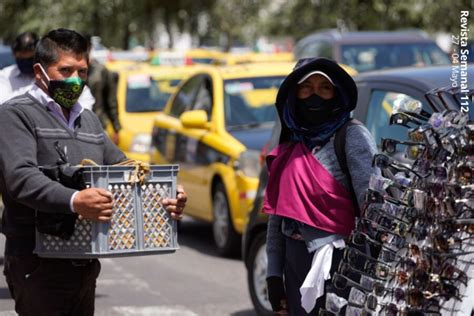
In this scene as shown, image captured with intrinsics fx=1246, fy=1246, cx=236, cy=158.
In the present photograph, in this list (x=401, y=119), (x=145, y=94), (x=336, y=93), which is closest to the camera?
(x=401, y=119)

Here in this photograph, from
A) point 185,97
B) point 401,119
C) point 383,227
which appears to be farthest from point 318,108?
point 185,97

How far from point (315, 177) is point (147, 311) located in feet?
13.7

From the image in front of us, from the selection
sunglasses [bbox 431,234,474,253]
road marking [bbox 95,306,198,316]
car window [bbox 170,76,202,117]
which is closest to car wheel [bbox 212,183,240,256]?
car window [bbox 170,76,202,117]

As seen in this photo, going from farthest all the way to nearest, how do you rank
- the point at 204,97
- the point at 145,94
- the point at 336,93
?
the point at 145,94 < the point at 204,97 < the point at 336,93

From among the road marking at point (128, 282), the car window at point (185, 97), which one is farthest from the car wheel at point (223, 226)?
the car window at point (185, 97)

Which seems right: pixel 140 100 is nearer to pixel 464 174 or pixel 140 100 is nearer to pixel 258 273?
pixel 258 273

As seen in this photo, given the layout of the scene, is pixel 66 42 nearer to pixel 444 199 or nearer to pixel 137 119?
pixel 444 199

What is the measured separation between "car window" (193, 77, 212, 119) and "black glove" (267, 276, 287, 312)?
7.15 meters

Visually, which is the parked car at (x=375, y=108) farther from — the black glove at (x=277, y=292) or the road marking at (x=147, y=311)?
the black glove at (x=277, y=292)

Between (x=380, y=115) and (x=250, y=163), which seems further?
(x=250, y=163)

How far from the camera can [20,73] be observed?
375 inches

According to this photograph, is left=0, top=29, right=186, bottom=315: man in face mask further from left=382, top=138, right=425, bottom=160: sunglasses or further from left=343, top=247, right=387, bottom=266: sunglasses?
left=382, top=138, right=425, bottom=160: sunglasses

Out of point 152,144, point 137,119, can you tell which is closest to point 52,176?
point 152,144

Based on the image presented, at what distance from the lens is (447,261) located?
160 inches
